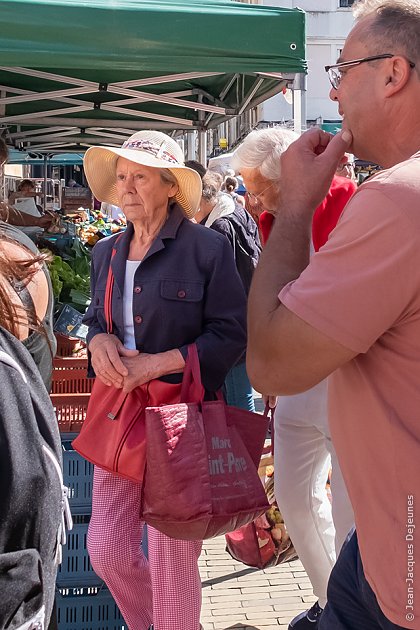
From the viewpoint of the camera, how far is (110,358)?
2877 millimetres

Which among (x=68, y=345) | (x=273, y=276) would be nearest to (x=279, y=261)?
(x=273, y=276)

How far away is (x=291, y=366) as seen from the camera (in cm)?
154

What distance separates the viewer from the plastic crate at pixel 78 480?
345cm

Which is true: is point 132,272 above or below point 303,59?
below

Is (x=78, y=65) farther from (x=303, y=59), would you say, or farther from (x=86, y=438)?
(x=86, y=438)

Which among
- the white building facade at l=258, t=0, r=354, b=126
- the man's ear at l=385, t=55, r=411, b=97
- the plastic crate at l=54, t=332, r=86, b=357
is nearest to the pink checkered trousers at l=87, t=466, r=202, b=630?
the plastic crate at l=54, t=332, r=86, b=357

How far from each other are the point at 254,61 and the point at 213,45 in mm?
206

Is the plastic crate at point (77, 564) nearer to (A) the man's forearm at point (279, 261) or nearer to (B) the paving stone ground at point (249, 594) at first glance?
(B) the paving stone ground at point (249, 594)


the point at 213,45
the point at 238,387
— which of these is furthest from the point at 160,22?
the point at 238,387

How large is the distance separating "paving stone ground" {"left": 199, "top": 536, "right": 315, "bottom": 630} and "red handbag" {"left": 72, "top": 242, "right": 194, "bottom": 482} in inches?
46.9

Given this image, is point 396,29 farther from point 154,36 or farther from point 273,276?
point 154,36

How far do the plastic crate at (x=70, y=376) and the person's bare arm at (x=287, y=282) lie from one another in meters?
2.31

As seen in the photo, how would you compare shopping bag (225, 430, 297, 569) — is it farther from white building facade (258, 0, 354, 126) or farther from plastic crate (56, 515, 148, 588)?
white building facade (258, 0, 354, 126)

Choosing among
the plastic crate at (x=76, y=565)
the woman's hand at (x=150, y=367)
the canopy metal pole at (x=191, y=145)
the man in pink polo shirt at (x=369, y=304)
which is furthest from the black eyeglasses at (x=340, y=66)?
the canopy metal pole at (x=191, y=145)
